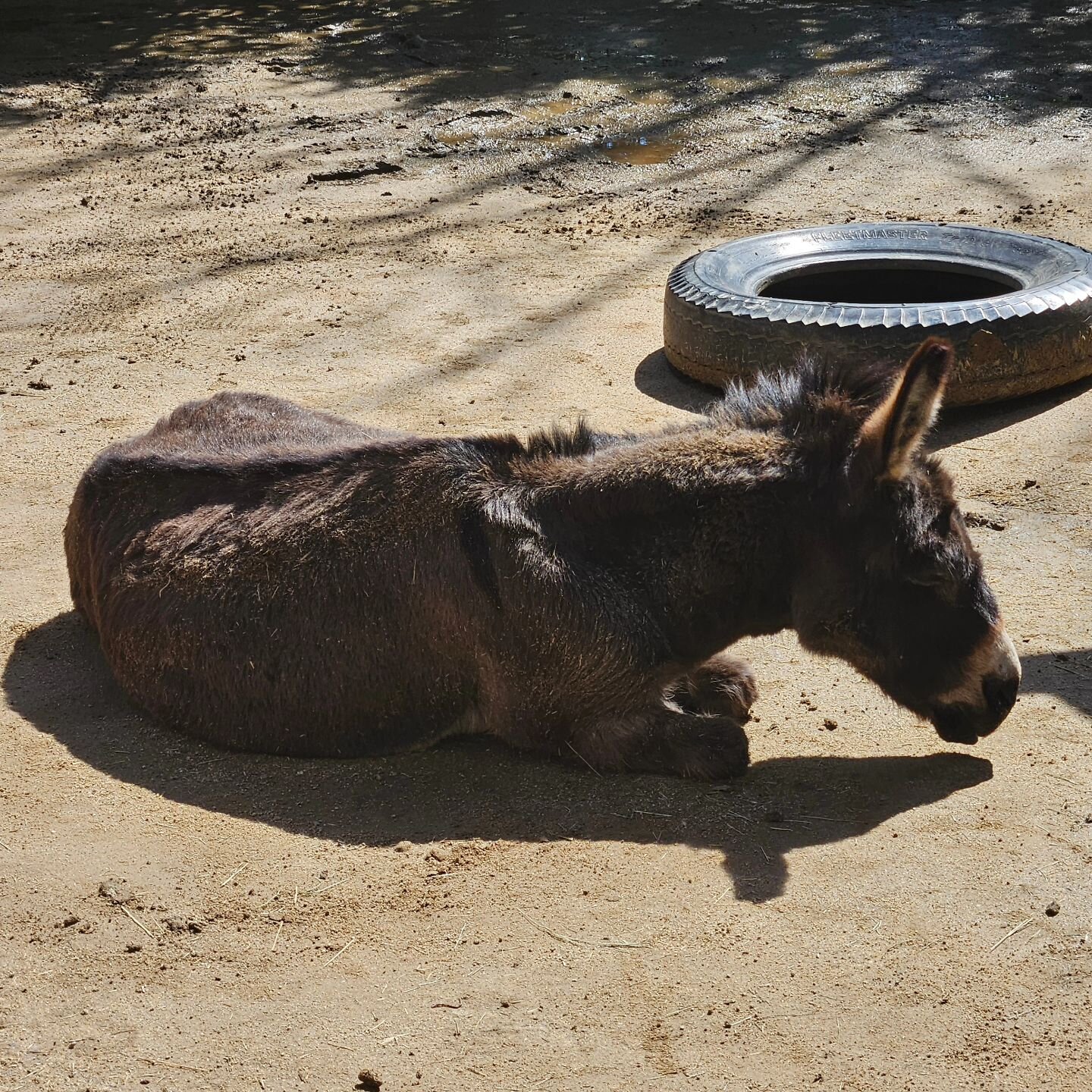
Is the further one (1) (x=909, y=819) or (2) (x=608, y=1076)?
(1) (x=909, y=819)

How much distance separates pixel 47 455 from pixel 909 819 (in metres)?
4.79

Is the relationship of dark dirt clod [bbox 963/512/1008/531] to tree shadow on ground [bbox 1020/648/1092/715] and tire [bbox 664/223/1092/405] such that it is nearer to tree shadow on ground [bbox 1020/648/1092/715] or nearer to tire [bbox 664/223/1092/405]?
tire [bbox 664/223/1092/405]

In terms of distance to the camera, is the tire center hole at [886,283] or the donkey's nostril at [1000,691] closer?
the donkey's nostril at [1000,691]

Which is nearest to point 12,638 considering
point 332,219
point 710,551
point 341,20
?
point 710,551

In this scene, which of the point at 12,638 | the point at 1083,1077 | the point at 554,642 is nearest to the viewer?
the point at 1083,1077

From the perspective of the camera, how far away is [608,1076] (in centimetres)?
311

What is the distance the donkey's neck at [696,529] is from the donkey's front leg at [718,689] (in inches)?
11.3

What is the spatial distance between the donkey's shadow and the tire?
2507 millimetres

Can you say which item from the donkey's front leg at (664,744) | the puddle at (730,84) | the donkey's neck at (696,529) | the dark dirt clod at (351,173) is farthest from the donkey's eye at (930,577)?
the puddle at (730,84)

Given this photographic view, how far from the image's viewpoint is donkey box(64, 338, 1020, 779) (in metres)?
4.36

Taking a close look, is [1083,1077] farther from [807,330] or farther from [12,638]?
A: [807,330]

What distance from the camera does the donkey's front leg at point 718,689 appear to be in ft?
15.6

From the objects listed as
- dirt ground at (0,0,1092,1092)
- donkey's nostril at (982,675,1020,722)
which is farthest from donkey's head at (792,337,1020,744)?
dirt ground at (0,0,1092,1092)

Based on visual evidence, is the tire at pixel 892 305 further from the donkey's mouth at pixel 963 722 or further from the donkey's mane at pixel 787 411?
the donkey's mouth at pixel 963 722
